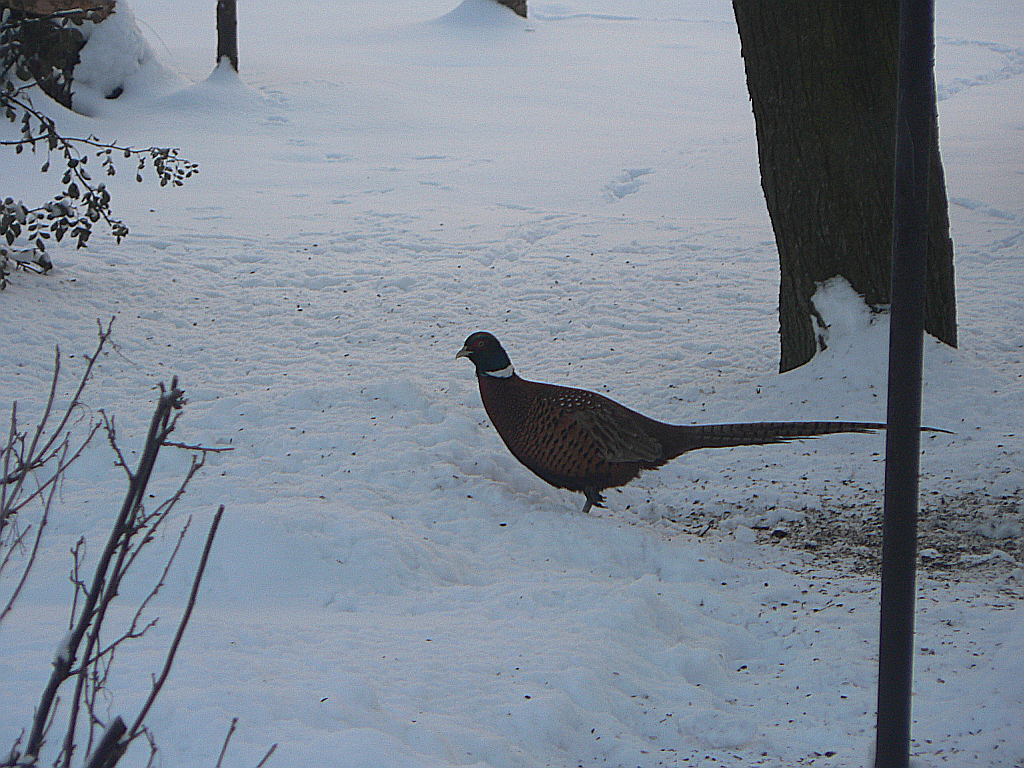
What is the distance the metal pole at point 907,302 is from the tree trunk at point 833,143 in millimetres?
3252

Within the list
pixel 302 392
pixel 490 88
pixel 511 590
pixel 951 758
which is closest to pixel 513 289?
pixel 302 392

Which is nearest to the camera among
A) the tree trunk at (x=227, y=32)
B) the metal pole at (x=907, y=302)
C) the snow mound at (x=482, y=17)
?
the metal pole at (x=907, y=302)

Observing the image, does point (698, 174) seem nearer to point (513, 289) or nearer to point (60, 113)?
point (513, 289)

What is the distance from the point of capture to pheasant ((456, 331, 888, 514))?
13.1ft

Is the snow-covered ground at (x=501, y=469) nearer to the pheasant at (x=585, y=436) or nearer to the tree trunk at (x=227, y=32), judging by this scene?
the pheasant at (x=585, y=436)

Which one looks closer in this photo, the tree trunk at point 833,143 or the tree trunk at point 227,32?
the tree trunk at point 833,143

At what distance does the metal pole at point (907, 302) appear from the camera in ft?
5.79

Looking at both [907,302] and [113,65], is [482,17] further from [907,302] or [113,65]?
[907,302]

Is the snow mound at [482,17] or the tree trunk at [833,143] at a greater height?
the snow mound at [482,17]

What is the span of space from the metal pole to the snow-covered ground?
717 mm

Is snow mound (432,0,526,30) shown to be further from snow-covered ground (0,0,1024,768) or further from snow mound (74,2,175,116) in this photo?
snow-covered ground (0,0,1024,768)

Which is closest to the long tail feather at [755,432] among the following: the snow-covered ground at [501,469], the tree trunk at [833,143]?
the snow-covered ground at [501,469]

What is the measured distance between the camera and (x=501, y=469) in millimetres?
4617

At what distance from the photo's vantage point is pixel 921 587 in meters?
3.27
